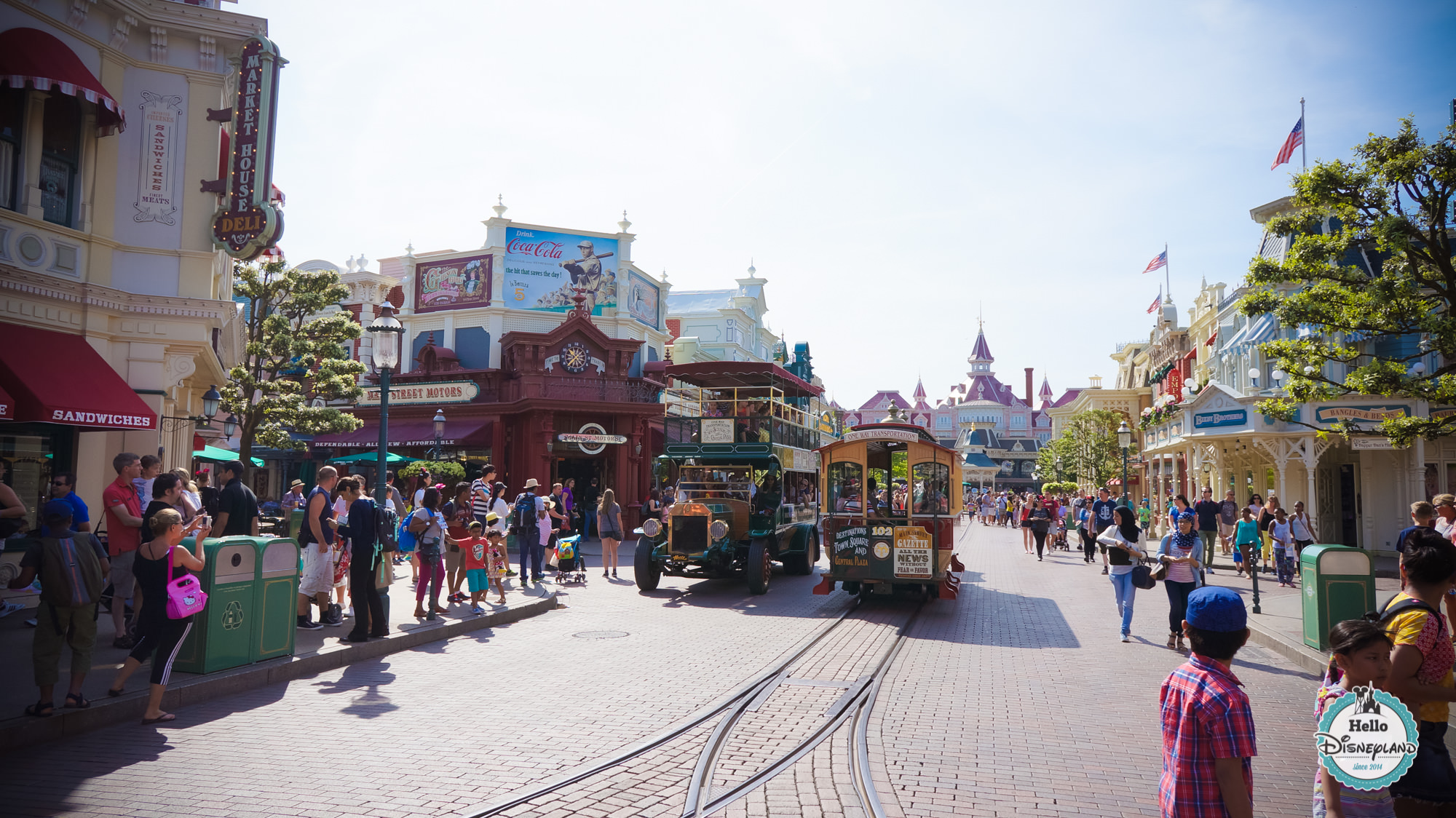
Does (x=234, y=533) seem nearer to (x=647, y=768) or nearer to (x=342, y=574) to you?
(x=342, y=574)

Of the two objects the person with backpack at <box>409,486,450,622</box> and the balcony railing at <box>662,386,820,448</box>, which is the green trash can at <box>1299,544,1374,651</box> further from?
the person with backpack at <box>409,486,450,622</box>

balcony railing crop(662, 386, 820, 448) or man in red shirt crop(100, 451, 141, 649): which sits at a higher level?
balcony railing crop(662, 386, 820, 448)

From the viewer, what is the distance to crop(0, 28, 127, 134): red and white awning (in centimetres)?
1027

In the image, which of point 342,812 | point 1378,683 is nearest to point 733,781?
point 342,812

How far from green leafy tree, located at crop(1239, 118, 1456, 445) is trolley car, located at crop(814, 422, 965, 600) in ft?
17.1

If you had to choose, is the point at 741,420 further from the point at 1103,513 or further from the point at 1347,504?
the point at 1347,504

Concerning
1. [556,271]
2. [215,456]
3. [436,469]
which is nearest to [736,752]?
[436,469]

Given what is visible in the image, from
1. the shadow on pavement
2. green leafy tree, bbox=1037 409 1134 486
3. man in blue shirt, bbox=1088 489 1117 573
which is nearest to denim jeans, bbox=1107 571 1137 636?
the shadow on pavement

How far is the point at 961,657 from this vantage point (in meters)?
9.27

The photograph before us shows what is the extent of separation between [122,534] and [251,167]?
6956 millimetres

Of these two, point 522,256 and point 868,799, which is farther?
point 522,256

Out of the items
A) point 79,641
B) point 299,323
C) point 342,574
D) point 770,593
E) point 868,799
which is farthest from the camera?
point 299,323

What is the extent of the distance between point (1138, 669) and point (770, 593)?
278 inches

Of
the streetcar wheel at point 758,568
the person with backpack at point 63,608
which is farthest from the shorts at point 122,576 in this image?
the streetcar wheel at point 758,568
